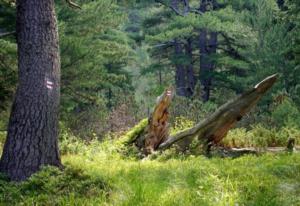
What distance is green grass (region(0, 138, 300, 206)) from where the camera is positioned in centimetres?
494

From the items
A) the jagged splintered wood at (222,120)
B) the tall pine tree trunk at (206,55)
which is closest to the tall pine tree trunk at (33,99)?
the jagged splintered wood at (222,120)

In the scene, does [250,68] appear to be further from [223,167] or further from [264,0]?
[223,167]

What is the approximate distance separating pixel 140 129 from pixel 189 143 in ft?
4.59

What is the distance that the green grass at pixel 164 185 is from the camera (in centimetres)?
494

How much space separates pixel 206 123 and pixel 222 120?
34 cm

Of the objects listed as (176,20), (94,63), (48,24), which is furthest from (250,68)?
(48,24)

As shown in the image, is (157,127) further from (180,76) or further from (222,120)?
(180,76)

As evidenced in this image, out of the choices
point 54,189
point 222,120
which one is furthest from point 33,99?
point 222,120

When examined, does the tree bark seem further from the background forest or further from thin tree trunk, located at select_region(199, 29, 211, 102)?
thin tree trunk, located at select_region(199, 29, 211, 102)

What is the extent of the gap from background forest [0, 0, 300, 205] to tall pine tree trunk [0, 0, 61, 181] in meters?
0.34

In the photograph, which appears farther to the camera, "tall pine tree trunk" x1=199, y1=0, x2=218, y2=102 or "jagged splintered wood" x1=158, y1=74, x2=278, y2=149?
"tall pine tree trunk" x1=199, y1=0, x2=218, y2=102

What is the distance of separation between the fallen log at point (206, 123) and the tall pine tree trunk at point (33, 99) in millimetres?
3306

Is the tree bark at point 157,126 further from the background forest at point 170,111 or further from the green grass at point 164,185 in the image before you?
the green grass at point 164,185

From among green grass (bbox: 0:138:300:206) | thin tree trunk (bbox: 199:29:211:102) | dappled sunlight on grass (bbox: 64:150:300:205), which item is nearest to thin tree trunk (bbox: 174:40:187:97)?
thin tree trunk (bbox: 199:29:211:102)
